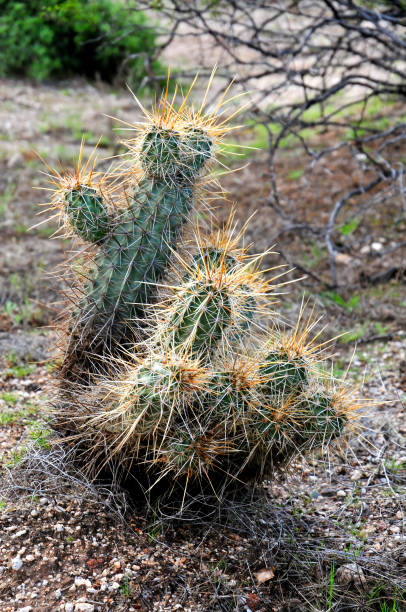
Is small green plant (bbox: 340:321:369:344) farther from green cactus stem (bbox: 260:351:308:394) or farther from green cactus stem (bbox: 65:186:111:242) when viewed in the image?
green cactus stem (bbox: 65:186:111:242)

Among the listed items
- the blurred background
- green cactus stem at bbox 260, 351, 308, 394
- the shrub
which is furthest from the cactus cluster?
the shrub

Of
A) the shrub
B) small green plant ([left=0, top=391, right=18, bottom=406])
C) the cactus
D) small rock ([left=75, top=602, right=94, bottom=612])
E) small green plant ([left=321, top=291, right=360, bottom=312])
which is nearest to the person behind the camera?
small rock ([left=75, top=602, right=94, bottom=612])

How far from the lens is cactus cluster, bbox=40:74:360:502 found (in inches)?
89.7

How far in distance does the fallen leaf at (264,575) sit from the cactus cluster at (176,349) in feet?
1.15

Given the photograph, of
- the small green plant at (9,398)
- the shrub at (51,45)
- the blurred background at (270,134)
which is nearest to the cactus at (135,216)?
the blurred background at (270,134)

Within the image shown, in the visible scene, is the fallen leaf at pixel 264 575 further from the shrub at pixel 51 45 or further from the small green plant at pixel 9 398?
the shrub at pixel 51 45

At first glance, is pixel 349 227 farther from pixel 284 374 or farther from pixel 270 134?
pixel 284 374

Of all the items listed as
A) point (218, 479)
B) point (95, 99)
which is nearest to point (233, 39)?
point (218, 479)

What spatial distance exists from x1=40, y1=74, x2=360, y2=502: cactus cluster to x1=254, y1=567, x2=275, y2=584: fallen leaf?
349 mm

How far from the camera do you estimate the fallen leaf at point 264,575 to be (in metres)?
2.40

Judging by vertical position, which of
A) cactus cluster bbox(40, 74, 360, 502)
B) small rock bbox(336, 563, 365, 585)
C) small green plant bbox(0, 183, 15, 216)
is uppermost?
cactus cluster bbox(40, 74, 360, 502)

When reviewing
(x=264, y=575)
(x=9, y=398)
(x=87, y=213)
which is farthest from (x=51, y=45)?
(x=264, y=575)

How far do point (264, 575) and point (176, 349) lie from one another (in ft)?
3.01

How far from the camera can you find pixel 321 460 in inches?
130
